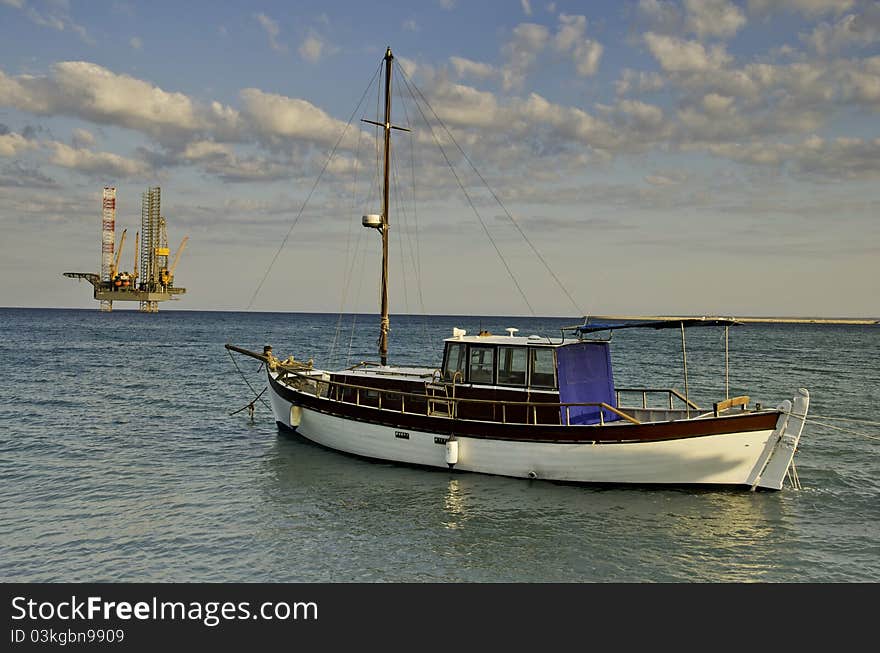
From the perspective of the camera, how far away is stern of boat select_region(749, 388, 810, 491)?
15430mm

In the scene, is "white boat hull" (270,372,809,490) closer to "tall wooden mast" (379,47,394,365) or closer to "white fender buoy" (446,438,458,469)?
"white fender buoy" (446,438,458,469)

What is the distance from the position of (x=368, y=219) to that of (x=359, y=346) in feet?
217

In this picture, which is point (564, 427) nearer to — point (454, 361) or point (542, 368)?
point (542, 368)

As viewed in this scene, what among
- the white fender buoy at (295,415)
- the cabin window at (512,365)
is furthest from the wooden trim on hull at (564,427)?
the white fender buoy at (295,415)

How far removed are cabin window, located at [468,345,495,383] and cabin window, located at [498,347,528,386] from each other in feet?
0.76

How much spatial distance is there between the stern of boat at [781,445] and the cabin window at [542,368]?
5171mm

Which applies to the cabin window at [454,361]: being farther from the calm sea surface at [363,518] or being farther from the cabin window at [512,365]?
the calm sea surface at [363,518]

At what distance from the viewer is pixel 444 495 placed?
16.5 m

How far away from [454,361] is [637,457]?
18.1 ft

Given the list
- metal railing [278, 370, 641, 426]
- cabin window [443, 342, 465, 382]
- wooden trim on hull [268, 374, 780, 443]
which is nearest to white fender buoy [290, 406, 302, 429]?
metal railing [278, 370, 641, 426]

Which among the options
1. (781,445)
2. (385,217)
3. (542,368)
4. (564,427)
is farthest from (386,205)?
(781,445)

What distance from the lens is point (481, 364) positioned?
18.9 metres
